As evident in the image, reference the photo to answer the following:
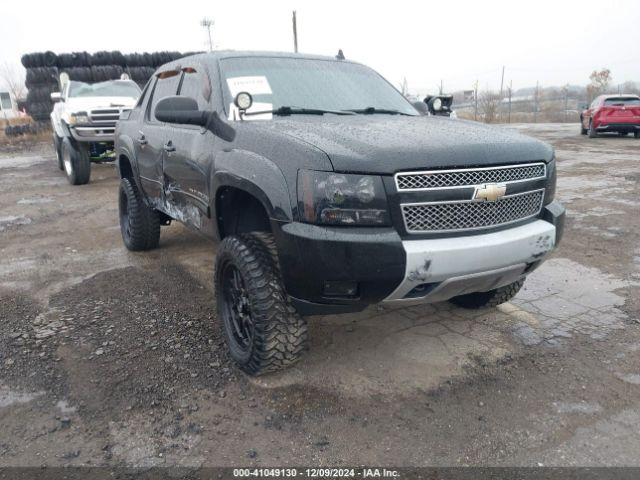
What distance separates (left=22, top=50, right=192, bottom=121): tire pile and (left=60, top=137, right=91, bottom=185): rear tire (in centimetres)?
1162

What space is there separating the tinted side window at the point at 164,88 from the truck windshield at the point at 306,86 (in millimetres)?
830

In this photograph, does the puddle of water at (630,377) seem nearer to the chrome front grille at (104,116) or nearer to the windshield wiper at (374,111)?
the windshield wiper at (374,111)

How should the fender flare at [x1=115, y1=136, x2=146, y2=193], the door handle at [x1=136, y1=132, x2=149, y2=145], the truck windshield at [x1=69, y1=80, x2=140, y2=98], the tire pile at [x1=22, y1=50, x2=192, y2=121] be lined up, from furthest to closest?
the tire pile at [x1=22, y1=50, x2=192, y2=121]
the truck windshield at [x1=69, y1=80, x2=140, y2=98]
the fender flare at [x1=115, y1=136, x2=146, y2=193]
the door handle at [x1=136, y1=132, x2=149, y2=145]

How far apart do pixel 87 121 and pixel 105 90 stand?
1.95m

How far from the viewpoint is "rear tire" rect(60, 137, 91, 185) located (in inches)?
379

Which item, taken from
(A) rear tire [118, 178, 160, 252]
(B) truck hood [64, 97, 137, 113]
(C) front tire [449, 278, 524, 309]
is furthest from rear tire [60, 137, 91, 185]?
(C) front tire [449, 278, 524, 309]

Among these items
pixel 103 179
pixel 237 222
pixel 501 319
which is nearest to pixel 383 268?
pixel 237 222

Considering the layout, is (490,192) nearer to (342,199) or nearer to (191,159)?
(342,199)

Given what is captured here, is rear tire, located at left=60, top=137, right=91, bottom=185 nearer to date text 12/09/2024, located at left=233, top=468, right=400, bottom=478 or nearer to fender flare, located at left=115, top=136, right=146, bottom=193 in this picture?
fender flare, located at left=115, top=136, right=146, bottom=193

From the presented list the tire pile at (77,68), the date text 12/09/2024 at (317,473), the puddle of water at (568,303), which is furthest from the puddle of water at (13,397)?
the tire pile at (77,68)

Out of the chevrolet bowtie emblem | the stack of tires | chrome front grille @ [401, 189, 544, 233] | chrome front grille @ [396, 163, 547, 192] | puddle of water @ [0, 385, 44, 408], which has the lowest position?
puddle of water @ [0, 385, 44, 408]

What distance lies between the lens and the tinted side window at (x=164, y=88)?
4.16m

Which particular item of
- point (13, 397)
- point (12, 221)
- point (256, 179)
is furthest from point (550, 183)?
point (12, 221)

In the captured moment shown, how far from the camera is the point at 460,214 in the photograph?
8.02 ft
